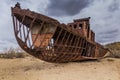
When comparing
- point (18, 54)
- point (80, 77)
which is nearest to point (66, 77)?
point (80, 77)

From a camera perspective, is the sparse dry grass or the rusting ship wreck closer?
the rusting ship wreck

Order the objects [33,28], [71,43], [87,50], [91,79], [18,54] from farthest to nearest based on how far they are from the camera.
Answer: [18,54] < [87,50] < [71,43] < [33,28] < [91,79]

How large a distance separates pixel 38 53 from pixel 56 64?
2.77m

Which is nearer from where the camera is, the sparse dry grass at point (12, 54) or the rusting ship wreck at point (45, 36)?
the rusting ship wreck at point (45, 36)

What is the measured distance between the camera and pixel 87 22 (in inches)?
776

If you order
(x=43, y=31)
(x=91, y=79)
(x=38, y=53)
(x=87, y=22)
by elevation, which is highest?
(x=87, y=22)

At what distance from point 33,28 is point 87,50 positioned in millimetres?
5419

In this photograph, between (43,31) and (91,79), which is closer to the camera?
(91,79)

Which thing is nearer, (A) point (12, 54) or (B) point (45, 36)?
(B) point (45, 36)

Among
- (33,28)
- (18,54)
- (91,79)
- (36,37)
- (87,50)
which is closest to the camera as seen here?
(91,79)

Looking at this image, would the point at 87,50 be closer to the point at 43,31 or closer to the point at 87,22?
the point at 87,22

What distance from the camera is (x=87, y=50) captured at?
18.6m

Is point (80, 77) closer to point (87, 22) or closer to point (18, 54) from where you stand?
point (87, 22)

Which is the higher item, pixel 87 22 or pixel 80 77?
pixel 87 22
